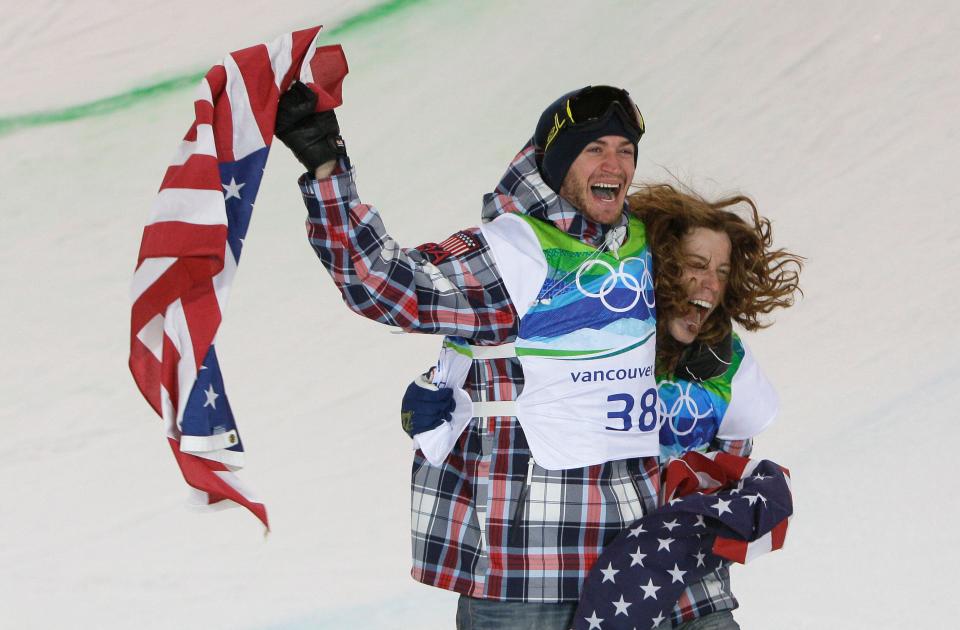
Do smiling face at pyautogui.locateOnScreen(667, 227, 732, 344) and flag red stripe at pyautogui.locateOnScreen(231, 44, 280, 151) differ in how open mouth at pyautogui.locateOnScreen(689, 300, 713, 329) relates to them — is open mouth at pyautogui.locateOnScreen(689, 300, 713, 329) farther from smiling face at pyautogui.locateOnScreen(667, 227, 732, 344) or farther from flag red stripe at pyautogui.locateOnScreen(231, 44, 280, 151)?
flag red stripe at pyautogui.locateOnScreen(231, 44, 280, 151)

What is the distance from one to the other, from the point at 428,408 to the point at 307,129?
1.83 ft

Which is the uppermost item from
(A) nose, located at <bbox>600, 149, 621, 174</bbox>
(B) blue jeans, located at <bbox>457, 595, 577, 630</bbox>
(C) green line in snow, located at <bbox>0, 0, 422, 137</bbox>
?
(C) green line in snow, located at <bbox>0, 0, 422, 137</bbox>

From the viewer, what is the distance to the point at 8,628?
171 inches

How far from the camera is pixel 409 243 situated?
492cm

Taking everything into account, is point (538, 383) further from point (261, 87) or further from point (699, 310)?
point (261, 87)

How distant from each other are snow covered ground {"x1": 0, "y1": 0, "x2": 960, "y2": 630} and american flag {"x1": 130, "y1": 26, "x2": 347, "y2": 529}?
2.39 meters

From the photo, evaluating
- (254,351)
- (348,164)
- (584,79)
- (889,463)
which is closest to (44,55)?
(254,351)

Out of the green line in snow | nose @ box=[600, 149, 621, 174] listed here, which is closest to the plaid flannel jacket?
nose @ box=[600, 149, 621, 174]

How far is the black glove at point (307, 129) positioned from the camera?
2.10 metres

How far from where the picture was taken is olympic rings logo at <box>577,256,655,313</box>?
233 cm

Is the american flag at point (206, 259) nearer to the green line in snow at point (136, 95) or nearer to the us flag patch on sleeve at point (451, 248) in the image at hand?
the us flag patch on sleeve at point (451, 248)

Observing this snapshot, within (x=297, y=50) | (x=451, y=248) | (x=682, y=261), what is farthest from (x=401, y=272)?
(x=682, y=261)

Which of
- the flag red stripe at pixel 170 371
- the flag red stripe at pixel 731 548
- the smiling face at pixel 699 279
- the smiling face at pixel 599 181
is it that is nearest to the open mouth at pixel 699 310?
the smiling face at pixel 699 279

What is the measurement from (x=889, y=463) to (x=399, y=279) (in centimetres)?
316
